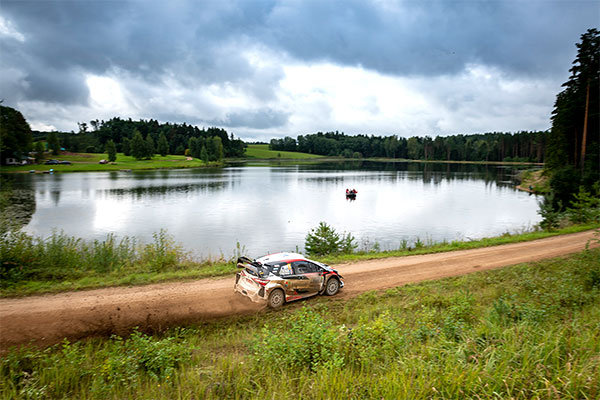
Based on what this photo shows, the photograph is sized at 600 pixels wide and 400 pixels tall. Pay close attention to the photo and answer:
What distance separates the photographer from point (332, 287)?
1430 cm

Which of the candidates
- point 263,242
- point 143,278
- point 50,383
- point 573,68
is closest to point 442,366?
point 50,383

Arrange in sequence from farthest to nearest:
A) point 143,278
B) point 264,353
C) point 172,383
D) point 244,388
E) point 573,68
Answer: point 573,68 → point 143,278 → point 264,353 → point 172,383 → point 244,388

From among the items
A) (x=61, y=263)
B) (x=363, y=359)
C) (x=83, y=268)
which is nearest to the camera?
(x=363, y=359)

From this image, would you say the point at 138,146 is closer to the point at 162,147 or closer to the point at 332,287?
the point at 162,147

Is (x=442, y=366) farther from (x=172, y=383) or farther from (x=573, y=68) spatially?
(x=573, y=68)

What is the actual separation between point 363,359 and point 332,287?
7.67m

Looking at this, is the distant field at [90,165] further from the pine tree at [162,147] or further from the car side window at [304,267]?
the car side window at [304,267]

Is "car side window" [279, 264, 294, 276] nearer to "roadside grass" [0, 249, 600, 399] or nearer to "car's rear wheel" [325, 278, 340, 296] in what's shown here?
"roadside grass" [0, 249, 600, 399]

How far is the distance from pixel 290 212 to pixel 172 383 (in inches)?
1369

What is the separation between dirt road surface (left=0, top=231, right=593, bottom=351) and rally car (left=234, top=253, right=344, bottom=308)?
72 centimetres

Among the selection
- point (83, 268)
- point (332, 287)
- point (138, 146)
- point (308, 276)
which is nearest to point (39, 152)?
point (138, 146)

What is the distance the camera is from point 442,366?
5320mm

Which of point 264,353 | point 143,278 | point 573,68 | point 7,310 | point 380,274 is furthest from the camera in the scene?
point 573,68

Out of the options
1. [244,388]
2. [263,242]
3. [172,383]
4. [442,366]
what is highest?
[442,366]
